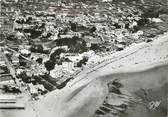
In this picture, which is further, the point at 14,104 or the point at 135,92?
the point at 135,92

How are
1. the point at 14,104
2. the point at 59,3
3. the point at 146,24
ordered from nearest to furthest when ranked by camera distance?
the point at 14,104 → the point at 59,3 → the point at 146,24

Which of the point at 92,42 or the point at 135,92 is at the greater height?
the point at 92,42

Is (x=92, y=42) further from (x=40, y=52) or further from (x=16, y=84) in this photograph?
(x=16, y=84)

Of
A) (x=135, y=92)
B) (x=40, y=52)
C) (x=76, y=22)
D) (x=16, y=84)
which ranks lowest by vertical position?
(x=135, y=92)

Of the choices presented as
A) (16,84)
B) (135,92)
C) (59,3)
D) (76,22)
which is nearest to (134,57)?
(135,92)

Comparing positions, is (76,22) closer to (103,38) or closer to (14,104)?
(103,38)

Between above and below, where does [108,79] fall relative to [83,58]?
below

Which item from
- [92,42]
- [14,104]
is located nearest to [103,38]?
[92,42]

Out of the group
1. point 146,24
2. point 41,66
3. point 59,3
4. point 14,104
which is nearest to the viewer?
point 14,104
